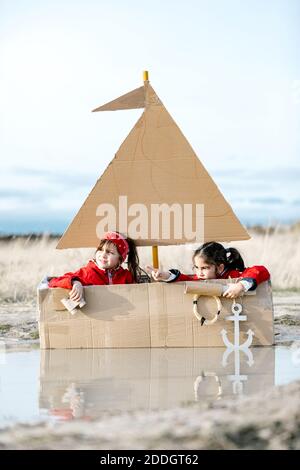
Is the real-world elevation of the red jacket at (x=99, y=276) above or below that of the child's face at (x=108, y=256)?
below

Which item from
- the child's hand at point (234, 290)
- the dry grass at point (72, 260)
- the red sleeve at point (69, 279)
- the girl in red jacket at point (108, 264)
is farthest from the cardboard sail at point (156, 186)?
the dry grass at point (72, 260)

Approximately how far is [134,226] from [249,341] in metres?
1.08

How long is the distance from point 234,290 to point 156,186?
3.04 ft

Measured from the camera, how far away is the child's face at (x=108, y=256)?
17.8 ft

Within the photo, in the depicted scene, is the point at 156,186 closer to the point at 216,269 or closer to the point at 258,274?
the point at 216,269

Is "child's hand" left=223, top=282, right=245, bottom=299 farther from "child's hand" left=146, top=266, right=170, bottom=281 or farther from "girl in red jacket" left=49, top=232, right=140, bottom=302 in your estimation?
"girl in red jacket" left=49, top=232, right=140, bottom=302

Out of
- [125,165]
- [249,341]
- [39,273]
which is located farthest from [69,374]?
[39,273]

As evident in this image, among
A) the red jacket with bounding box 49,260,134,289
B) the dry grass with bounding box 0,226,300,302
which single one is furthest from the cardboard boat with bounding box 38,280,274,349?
the dry grass with bounding box 0,226,300,302

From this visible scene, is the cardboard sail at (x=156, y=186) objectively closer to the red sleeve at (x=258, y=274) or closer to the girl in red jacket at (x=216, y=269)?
the girl in red jacket at (x=216, y=269)

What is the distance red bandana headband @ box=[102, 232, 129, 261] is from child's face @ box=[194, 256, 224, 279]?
47 cm

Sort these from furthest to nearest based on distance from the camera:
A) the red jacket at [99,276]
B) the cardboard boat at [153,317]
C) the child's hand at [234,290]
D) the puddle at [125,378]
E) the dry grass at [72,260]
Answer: the dry grass at [72,260] < the red jacket at [99,276] < the cardboard boat at [153,317] < the child's hand at [234,290] < the puddle at [125,378]

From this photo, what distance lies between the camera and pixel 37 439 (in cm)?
306

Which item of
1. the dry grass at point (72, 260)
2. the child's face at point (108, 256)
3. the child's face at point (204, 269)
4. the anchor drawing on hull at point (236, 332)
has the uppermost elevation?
the dry grass at point (72, 260)
